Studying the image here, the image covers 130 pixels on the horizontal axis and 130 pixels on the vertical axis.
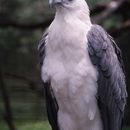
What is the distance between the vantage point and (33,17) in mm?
10227

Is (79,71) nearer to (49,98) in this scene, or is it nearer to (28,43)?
(49,98)

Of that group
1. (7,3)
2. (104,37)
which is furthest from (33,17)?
(104,37)

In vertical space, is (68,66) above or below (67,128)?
above

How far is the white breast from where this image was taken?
12.9 feet

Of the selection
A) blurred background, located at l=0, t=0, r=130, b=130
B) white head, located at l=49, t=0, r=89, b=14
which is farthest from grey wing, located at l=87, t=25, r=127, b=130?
blurred background, located at l=0, t=0, r=130, b=130

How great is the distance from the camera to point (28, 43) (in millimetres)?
11438

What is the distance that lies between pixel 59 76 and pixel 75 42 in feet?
0.93

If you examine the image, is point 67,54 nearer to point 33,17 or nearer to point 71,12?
point 71,12

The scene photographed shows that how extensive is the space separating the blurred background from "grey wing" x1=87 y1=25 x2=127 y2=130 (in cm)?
115

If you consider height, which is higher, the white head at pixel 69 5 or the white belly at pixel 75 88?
the white head at pixel 69 5

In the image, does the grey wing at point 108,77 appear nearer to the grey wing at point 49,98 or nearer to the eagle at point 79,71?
the eagle at point 79,71

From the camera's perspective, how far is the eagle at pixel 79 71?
3.95 metres

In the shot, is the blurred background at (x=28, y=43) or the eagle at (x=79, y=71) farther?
the blurred background at (x=28, y=43)

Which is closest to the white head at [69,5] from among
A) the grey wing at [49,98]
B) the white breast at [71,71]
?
the white breast at [71,71]
